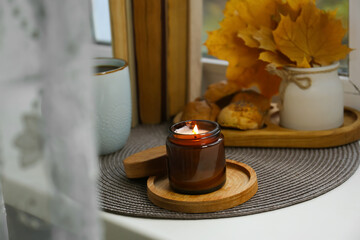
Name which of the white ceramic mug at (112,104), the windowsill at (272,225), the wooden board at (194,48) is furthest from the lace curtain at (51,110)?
the wooden board at (194,48)

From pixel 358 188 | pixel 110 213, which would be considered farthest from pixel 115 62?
pixel 358 188

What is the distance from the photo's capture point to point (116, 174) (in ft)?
2.46

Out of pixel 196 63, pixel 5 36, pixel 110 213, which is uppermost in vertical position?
pixel 5 36

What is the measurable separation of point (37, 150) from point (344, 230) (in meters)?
0.39

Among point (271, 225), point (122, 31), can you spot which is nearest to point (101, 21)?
point (122, 31)

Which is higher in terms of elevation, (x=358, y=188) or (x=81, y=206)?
(x=81, y=206)

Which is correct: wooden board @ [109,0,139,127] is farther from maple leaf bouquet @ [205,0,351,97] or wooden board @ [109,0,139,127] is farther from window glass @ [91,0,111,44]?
window glass @ [91,0,111,44]

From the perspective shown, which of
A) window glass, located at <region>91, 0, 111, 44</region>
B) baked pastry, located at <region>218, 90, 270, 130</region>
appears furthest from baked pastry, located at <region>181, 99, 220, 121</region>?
window glass, located at <region>91, 0, 111, 44</region>

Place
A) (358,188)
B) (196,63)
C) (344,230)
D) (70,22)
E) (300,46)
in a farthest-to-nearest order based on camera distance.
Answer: (196,63), (300,46), (358,188), (344,230), (70,22)

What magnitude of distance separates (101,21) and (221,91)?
1.70 feet

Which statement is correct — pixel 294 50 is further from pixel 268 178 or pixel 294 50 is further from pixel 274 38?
pixel 268 178

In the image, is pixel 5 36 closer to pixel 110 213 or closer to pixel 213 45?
pixel 110 213

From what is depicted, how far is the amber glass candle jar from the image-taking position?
2.03ft

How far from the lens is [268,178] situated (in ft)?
2.29
